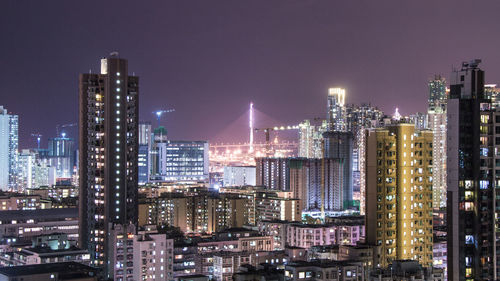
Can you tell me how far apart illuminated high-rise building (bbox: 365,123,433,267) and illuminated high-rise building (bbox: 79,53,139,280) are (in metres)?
9.26

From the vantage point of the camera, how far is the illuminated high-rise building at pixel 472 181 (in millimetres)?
17219

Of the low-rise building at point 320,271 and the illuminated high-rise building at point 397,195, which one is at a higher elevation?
the illuminated high-rise building at point 397,195

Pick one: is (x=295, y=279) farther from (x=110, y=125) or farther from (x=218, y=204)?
(x=218, y=204)

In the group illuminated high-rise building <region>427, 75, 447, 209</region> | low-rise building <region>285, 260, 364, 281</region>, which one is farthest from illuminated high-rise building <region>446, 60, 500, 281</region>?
illuminated high-rise building <region>427, 75, 447, 209</region>

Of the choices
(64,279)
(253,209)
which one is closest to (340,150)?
(253,209)

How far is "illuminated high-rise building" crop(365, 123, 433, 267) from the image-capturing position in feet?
79.8

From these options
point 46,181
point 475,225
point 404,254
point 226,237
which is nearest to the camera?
point 475,225

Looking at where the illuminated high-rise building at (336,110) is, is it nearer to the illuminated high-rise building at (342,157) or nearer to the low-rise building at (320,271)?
the illuminated high-rise building at (342,157)

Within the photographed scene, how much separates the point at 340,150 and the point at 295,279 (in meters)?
44.4

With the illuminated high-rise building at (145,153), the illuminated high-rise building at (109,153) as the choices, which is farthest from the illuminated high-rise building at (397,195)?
the illuminated high-rise building at (145,153)

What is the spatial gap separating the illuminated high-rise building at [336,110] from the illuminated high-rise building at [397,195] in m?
45.4

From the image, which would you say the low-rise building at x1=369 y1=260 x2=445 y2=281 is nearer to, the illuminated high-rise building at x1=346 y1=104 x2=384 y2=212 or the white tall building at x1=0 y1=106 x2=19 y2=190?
the illuminated high-rise building at x1=346 y1=104 x2=384 y2=212

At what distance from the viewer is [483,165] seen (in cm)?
1745

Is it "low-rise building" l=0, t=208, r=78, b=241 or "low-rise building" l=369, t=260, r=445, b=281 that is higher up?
"low-rise building" l=369, t=260, r=445, b=281
